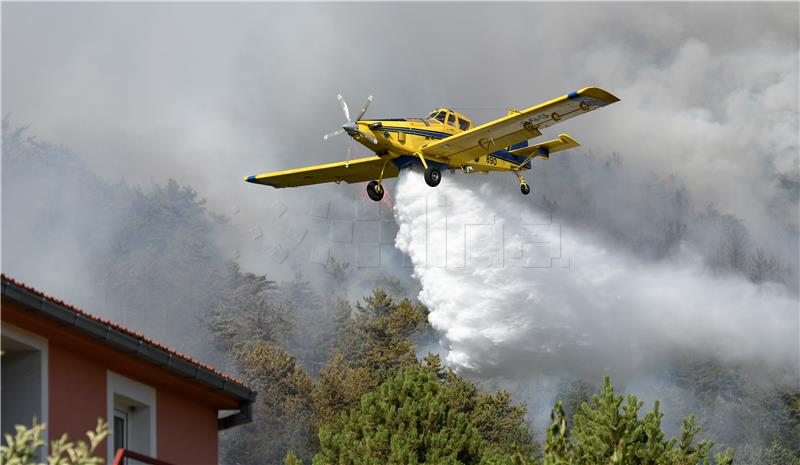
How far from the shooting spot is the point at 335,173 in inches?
1663

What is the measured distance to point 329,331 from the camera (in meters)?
91.4

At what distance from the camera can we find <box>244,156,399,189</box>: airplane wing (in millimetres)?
40094

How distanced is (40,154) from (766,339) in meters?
54.8

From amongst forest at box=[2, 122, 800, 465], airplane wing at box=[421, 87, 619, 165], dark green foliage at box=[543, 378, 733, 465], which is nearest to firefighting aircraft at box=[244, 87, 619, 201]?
airplane wing at box=[421, 87, 619, 165]

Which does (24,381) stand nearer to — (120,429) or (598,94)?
(120,429)

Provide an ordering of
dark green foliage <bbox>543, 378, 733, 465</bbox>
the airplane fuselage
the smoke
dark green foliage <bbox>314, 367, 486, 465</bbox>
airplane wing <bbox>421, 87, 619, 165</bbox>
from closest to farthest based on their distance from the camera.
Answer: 1. dark green foliage <bbox>543, 378, 733, 465</bbox>
2. the airplane fuselage
3. airplane wing <bbox>421, 87, 619, 165</bbox>
4. dark green foliage <bbox>314, 367, 486, 465</bbox>
5. the smoke

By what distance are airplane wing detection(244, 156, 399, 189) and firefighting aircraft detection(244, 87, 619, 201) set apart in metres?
0.04

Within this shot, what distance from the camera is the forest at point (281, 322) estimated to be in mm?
74812

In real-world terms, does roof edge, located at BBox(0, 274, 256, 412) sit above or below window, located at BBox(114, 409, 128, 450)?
above

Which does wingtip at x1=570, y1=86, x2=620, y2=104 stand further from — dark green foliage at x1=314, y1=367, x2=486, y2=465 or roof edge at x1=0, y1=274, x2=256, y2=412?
roof edge at x1=0, y1=274, x2=256, y2=412

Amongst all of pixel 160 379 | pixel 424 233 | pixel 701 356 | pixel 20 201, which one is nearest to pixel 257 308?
pixel 20 201

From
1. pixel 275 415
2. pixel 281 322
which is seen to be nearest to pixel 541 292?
pixel 275 415

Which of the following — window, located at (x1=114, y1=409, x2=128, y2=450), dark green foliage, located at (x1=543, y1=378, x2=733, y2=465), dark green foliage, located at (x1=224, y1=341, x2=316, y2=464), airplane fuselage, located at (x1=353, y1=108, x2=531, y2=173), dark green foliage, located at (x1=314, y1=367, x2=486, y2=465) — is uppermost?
airplane fuselage, located at (x1=353, y1=108, x2=531, y2=173)

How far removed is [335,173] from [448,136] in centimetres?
622
